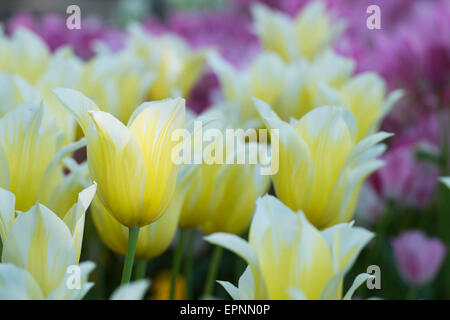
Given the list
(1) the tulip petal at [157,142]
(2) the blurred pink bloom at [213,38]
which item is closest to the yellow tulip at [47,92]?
(1) the tulip petal at [157,142]

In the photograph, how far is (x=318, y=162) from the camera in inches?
14.4

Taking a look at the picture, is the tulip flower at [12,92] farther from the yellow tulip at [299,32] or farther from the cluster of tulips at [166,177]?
the yellow tulip at [299,32]

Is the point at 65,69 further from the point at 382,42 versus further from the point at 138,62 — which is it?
the point at 382,42

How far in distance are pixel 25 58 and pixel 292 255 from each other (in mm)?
332

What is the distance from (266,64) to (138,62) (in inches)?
4.0

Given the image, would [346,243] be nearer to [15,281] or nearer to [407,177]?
[15,281]

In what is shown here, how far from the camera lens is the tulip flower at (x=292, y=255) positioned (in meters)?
0.28

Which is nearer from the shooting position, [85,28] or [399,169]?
[399,169]

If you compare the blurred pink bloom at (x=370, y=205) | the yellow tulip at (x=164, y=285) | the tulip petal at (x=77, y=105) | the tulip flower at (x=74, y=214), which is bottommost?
the yellow tulip at (x=164, y=285)

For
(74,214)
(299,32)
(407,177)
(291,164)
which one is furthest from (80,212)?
(299,32)

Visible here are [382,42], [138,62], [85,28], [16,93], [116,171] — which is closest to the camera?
[116,171]

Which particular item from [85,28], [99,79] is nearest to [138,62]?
[99,79]

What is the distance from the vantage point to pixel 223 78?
0.55 m

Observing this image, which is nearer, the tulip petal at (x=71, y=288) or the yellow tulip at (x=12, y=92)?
the tulip petal at (x=71, y=288)
